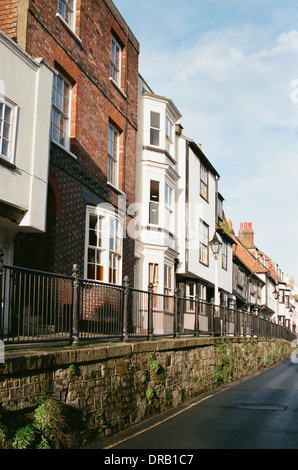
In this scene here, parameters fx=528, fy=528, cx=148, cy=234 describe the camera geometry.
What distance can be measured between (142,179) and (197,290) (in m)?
7.31

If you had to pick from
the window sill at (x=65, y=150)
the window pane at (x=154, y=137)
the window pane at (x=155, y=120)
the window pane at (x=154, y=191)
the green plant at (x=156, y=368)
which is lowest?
the green plant at (x=156, y=368)

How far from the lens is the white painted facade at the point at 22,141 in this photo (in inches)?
377

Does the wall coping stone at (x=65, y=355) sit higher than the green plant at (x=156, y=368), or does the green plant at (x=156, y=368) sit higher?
the wall coping stone at (x=65, y=355)

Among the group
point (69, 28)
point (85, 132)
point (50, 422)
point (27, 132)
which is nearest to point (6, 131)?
point (27, 132)

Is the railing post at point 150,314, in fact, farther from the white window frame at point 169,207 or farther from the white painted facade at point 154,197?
the white window frame at point 169,207

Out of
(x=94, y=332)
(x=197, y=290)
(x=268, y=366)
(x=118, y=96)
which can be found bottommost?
(x=268, y=366)

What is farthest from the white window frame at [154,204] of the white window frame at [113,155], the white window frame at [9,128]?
the white window frame at [9,128]

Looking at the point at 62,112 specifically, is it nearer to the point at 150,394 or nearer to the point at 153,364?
the point at 153,364

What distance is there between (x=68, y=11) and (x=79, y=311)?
9.22 meters

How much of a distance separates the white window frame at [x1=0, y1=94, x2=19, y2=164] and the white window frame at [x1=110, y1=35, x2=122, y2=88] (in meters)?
7.35

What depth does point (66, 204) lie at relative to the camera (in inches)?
499

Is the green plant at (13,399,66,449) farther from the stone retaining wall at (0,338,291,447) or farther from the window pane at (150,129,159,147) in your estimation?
the window pane at (150,129,159,147)

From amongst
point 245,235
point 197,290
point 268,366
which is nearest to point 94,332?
point 197,290

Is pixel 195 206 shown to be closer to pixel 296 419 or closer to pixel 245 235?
pixel 296 419
